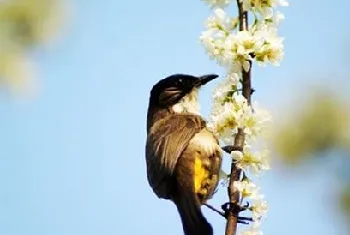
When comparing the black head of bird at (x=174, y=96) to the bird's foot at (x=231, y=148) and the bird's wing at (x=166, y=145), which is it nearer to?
the bird's wing at (x=166, y=145)

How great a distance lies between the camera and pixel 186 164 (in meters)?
3.84

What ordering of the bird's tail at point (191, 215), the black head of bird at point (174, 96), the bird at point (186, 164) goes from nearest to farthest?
the bird's tail at point (191, 215)
the bird at point (186, 164)
the black head of bird at point (174, 96)

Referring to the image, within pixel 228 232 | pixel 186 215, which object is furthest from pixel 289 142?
pixel 228 232

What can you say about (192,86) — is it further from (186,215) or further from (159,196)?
(186,215)

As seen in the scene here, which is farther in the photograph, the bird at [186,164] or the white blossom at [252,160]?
the bird at [186,164]

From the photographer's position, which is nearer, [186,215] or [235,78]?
[235,78]

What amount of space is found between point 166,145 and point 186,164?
205 mm

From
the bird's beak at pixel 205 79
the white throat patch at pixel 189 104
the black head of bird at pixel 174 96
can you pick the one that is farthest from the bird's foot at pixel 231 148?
the white throat patch at pixel 189 104

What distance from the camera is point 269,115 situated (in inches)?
97.3

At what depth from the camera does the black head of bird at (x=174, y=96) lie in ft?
15.5

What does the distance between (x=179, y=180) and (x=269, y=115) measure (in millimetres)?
1332

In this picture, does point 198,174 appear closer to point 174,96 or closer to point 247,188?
point 174,96

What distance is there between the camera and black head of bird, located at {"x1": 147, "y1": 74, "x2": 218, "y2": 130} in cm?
471

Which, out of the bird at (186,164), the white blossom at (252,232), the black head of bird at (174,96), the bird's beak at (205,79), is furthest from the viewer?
the black head of bird at (174,96)
